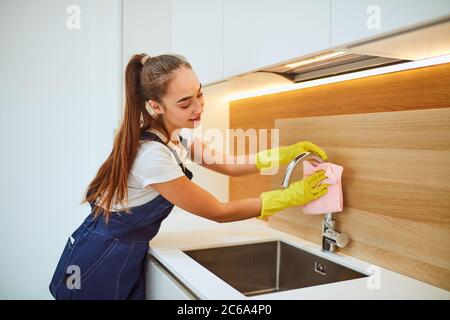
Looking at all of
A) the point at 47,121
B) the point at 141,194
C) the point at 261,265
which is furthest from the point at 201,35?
the point at 47,121

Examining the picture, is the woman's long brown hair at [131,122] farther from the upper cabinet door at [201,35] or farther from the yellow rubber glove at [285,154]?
the yellow rubber glove at [285,154]

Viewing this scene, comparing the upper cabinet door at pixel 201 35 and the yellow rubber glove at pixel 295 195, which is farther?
the upper cabinet door at pixel 201 35

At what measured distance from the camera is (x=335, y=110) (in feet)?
4.22

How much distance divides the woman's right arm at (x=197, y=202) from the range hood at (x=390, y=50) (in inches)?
18.8

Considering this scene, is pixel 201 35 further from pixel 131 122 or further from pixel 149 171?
pixel 149 171

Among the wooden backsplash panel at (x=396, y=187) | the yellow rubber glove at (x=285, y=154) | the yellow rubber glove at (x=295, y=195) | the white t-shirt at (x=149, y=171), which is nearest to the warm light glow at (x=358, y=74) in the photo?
the wooden backsplash panel at (x=396, y=187)

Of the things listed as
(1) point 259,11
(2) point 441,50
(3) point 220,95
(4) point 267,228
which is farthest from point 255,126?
(2) point 441,50

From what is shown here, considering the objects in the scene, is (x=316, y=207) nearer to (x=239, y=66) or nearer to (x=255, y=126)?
(x=239, y=66)

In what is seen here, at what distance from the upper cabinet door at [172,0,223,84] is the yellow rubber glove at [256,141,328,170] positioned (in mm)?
347

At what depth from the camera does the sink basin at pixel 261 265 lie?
1.27 meters

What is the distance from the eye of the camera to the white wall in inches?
76.4

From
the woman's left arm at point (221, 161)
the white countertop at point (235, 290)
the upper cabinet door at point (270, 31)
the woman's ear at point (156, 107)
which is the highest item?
the upper cabinet door at point (270, 31)

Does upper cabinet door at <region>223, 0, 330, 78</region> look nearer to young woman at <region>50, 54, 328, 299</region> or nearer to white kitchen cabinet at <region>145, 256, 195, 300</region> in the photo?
young woman at <region>50, 54, 328, 299</region>
